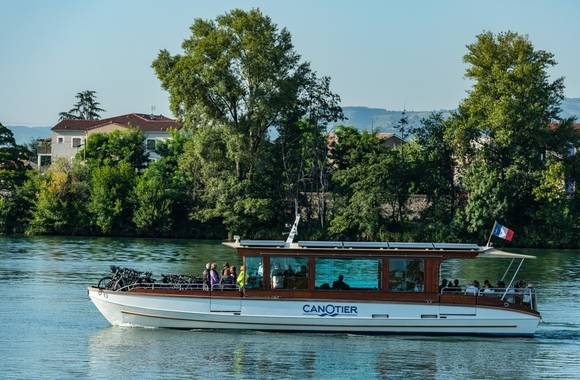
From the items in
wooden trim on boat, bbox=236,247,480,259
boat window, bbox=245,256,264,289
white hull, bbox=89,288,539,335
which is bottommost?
white hull, bbox=89,288,539,335

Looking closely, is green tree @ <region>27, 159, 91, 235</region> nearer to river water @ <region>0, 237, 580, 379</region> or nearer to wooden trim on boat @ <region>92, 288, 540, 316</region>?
river water @ <region>0, 237, 580, 379</region>

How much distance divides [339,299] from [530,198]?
47111 mm

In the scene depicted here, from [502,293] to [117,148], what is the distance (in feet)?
215

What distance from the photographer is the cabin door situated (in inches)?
1255

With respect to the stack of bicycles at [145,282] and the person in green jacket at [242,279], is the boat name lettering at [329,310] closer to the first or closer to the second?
the person in green jacket at [242,279]

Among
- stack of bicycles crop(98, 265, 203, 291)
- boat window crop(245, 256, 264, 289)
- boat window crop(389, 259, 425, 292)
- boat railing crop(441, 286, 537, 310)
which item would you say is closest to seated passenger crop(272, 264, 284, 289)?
boat window crop(245, 256, 264, 289)

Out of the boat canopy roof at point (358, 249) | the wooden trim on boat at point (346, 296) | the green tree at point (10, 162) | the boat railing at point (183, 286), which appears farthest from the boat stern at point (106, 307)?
the green tree at point (10, 162)

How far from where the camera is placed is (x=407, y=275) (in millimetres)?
31938

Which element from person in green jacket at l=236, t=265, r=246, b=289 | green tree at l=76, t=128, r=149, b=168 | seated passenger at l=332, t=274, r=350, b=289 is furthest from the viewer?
green tree at l=76, t=128, r=149, b=168

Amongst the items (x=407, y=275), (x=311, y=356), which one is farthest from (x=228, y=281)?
(x=407, y=275)

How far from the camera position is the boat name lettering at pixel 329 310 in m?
31.8

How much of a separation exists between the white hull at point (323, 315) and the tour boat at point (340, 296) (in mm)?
27

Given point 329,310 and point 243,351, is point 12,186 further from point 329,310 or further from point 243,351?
point 243,351

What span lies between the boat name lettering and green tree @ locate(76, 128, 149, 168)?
62744 mm
